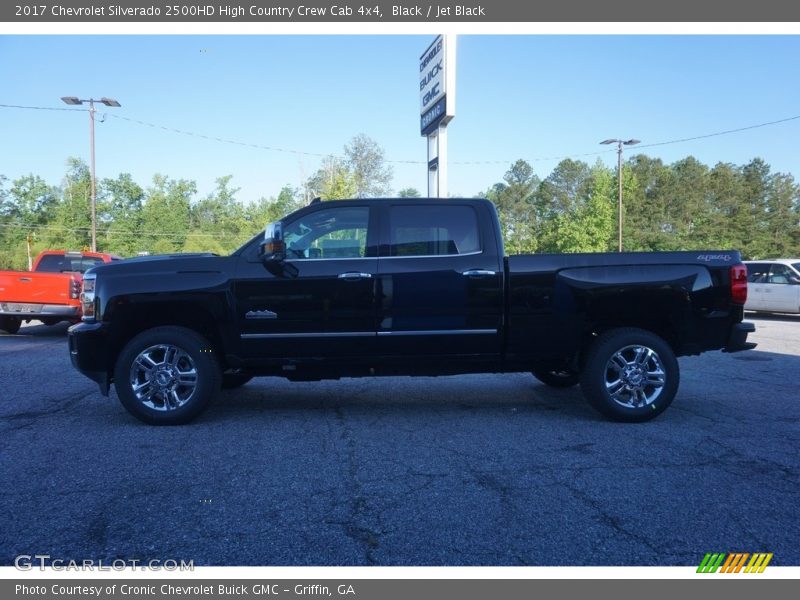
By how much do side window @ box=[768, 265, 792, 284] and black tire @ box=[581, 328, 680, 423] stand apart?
14.0 metres

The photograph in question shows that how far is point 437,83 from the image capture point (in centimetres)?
1614

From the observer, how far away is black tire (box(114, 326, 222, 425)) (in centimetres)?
536

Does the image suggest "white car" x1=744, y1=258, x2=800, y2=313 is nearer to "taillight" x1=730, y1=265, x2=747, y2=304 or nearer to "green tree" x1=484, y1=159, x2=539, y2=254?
"taillight" x1=730, y1=265, x2=747, y2=304

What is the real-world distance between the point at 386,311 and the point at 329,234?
869mm

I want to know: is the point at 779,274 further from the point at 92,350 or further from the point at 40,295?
the point at 40,295

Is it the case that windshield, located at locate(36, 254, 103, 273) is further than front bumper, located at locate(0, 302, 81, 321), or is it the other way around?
windshield, located at locate(36, 254, 103, 273)

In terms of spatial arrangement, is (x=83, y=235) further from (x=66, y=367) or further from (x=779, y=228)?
(x=779, y=228)

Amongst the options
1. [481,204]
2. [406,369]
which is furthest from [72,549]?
[481,204]

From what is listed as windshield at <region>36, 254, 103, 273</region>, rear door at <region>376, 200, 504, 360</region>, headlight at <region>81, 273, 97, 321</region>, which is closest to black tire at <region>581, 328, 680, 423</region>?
rear door at <region>376, 200, 504, 360</region>

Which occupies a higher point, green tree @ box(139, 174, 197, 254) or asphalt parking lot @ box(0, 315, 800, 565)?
green tree @ box(139, 174, 197, 254)

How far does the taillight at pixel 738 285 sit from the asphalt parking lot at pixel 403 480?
1.09 m

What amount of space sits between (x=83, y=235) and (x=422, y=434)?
69.9 meters

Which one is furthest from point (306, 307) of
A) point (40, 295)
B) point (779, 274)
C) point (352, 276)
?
point (779, 274)

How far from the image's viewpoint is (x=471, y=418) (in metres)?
5.68
